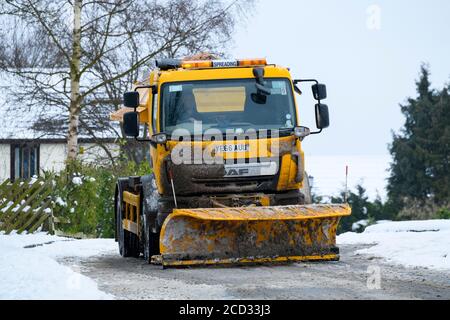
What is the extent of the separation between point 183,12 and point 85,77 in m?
6.39

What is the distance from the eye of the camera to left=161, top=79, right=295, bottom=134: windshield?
13.4m

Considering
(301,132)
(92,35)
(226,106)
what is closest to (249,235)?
(301,132)

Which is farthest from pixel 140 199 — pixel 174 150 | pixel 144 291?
pixel 144 291

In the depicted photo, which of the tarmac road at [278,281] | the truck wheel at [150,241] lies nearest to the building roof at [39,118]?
the truck wheel at [150,241]

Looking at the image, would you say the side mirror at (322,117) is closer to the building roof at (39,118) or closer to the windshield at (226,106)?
the windshield at (226,106)

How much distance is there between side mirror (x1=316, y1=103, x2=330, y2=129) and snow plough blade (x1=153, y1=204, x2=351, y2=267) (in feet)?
4.52

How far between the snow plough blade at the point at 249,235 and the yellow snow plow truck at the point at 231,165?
0.01m

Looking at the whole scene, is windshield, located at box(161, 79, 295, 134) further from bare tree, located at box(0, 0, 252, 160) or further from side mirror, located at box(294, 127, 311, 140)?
bare tree, located at box(0, 0, 252, 160)

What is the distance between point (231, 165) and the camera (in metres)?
13.2

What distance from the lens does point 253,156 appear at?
13250 millimetres

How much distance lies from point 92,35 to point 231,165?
17.0 m

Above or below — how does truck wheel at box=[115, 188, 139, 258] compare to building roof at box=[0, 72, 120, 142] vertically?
below

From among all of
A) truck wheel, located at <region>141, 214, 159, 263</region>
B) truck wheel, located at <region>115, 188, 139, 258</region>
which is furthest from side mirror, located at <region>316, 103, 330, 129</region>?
truck wheel, located at <region>115, 188, 139, 258</region>

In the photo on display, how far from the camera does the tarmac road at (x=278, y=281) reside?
9.20 m
